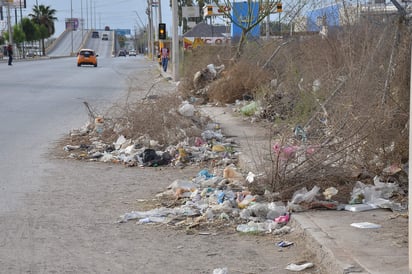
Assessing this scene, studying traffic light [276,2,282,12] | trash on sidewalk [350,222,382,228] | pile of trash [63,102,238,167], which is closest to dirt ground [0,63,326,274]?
trash on sidewalk [350,222,382,228]

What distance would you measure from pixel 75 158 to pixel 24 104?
9.95 metres

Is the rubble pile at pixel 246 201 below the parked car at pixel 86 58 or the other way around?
below

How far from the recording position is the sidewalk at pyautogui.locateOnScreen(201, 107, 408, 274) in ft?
16.5

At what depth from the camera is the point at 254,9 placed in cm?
2484

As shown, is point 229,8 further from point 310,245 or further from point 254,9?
point 310,245

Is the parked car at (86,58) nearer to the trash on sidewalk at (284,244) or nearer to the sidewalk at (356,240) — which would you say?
the sidewalk at (356,240)

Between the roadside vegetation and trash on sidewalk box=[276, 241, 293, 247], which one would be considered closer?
trash on sidewalk box=[276, 241, 293, 247]

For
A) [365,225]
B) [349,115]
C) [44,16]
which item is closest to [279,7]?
[349,115]

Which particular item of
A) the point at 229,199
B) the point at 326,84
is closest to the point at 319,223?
the point at 229,199

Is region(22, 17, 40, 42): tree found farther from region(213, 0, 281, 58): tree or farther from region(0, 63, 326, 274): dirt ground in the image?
region(0, 63, 326, 274): dirt ground

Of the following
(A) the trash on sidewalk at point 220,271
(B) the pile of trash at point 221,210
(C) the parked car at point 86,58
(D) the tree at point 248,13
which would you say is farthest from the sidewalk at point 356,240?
(C) the parked car at point 86,58

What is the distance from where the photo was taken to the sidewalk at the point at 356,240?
5.02m

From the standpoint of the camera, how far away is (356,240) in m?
5.65

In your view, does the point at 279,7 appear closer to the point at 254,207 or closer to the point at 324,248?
the point at 254,207
